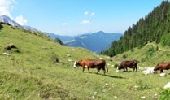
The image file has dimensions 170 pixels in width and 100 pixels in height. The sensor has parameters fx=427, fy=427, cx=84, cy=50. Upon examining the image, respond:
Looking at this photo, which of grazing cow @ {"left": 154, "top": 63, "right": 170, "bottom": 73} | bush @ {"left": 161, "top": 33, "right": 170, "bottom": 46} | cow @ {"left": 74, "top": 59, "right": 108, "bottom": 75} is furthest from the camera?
bush @ {"left": 161, "top": 33, "right": 170, "bottom": 46}

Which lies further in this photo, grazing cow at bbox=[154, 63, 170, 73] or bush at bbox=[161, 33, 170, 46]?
bush at bbox=[161, 33, 170, 46]

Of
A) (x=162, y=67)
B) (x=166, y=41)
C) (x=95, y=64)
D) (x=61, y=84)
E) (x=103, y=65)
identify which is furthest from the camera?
(x=166, y=41)

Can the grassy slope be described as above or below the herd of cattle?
below

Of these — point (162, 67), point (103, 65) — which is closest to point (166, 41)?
point (162, 67)

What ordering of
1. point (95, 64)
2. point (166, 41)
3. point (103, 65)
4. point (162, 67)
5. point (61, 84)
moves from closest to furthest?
point (61, 84) → point (103, 65) → point (95, 64) → point (162, 67) → point (166, 41)

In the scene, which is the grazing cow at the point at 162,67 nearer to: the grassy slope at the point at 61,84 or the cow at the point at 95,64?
the grassy slope at the point at 61,84

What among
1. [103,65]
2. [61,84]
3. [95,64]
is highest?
[95,64]

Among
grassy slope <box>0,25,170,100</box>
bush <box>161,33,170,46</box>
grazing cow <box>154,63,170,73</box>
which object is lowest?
grassy slope <box>0,25,170,100</box>

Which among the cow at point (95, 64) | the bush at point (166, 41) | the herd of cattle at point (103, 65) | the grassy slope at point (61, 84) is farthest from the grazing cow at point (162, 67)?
the bush at point (166, 41)

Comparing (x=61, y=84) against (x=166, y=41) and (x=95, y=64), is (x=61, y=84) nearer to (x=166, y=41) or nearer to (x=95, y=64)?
(x=95, y=64)

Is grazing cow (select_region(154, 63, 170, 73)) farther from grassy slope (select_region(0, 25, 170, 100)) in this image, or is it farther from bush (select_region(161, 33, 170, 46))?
bush (select_region(161, 33, 170, 46))

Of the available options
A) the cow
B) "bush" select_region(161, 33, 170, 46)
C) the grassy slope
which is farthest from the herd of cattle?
"bush" select_region(161, 33, 170, 46)

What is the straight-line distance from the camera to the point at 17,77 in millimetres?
24312

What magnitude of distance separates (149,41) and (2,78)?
15376 centimetres
